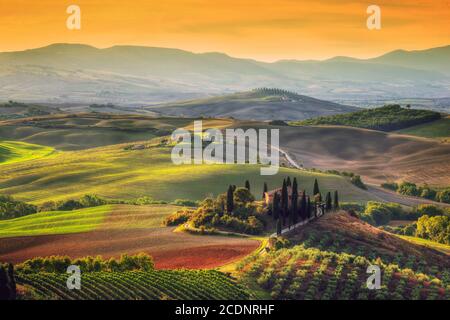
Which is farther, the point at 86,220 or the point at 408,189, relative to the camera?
the point at 408,189

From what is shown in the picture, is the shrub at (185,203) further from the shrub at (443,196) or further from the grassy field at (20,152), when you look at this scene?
the grassy field at (20,152)

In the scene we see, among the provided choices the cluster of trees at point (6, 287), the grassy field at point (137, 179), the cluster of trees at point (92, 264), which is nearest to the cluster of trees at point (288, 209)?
the cluster of trees at point (92, 264)

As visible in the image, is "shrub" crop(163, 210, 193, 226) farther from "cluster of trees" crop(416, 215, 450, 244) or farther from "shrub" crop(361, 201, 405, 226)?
"cluster of trees" crop(416, 215, 450, 244)

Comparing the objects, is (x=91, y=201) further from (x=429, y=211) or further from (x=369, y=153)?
(x=369, y=153)

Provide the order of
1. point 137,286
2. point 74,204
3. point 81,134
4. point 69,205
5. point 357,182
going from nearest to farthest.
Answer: point 137,286 < point 69,205 < point 74,204 < point 357,182 < point 81,134

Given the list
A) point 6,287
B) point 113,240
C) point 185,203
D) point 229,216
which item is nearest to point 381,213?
point 185,203

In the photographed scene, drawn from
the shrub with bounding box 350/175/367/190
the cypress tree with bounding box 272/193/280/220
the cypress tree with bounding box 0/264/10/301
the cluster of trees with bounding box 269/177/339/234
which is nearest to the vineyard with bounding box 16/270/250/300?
the cypress tree with bounding box 0/264/10/301
